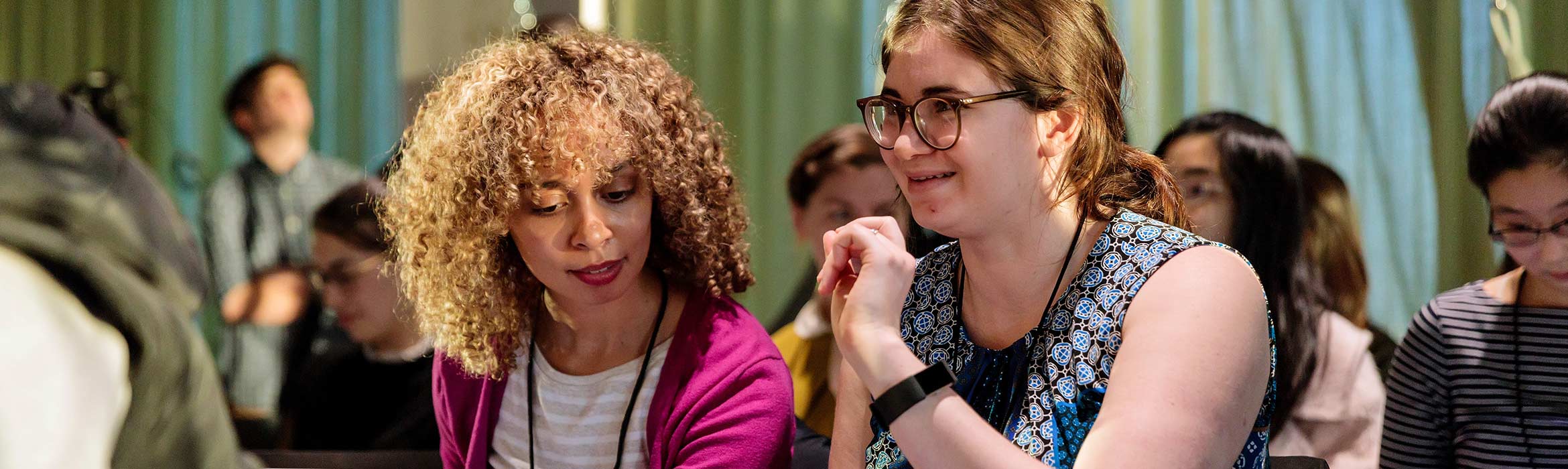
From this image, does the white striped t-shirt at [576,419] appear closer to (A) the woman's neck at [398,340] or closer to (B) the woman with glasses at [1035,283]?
(B) the woman with glasses at [1035,283]

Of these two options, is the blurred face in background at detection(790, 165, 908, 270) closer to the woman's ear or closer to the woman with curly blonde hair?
the woman with curly blonde hair

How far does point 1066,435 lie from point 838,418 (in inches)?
11.5

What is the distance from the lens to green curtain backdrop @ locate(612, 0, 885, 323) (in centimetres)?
308

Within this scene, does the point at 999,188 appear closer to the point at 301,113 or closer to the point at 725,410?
the point at 725,410

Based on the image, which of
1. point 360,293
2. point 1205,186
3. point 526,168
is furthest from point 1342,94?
point 360,293

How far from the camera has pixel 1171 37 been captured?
118 inches

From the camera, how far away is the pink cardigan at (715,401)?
145 centimetres

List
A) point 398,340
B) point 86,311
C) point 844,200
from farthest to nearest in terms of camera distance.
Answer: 1. point 398,340
2. point 844,200
3. point 86,311

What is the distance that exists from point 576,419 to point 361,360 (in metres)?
1.40

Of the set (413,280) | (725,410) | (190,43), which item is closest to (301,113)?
(190,43)

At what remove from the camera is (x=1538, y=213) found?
1643mm

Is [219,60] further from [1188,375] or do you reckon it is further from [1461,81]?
[1461,81]

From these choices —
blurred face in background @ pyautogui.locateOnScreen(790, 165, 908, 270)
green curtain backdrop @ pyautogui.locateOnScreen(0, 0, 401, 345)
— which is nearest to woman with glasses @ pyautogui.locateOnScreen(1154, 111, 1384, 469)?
blurred face in background @ pyautogui.locateOnScreen(790, 165, 908, 270)

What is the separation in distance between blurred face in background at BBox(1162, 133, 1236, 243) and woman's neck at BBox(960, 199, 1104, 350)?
0.99m
